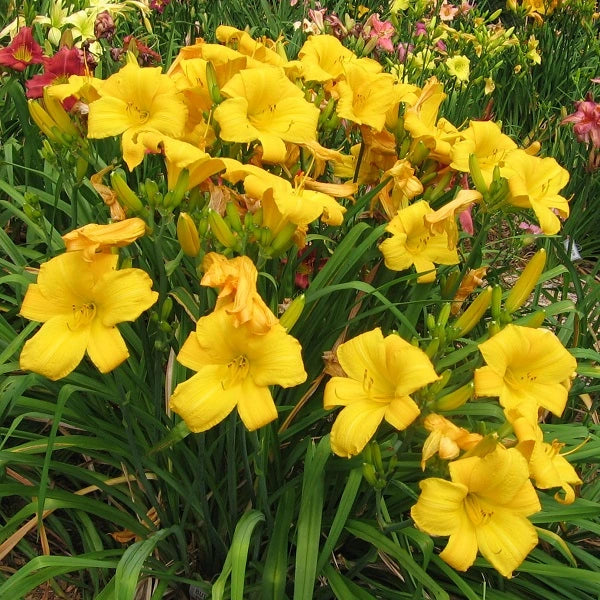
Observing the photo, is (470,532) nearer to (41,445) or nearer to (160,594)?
(160,594)

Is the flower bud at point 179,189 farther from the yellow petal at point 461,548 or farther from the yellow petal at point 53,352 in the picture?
the yellow petal at point 461,548

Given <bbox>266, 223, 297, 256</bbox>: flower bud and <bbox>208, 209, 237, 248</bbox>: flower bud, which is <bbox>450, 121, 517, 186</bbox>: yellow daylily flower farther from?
<bbox>208, 209, 237, 248</bbox>: flower bud

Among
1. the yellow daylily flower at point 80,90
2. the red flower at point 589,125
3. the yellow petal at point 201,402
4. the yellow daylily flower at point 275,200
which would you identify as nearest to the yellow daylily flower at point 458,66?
the red flower at point 589,125

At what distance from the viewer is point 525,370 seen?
1.24 meters

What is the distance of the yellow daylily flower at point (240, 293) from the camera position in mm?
1069

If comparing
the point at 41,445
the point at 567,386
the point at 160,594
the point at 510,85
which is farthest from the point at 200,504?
the point at 510,85

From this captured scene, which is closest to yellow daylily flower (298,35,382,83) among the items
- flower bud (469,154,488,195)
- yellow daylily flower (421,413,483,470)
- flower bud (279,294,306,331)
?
flower bud (469,154,488,195)

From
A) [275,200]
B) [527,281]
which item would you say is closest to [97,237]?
[275,200]

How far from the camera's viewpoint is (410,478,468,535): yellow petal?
104cm

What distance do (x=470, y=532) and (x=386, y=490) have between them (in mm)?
528

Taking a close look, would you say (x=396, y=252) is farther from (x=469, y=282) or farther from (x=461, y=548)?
(x=461, y=548)

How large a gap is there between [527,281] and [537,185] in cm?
28

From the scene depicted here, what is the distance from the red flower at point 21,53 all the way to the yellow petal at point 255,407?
145 cm

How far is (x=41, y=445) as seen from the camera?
161cm
